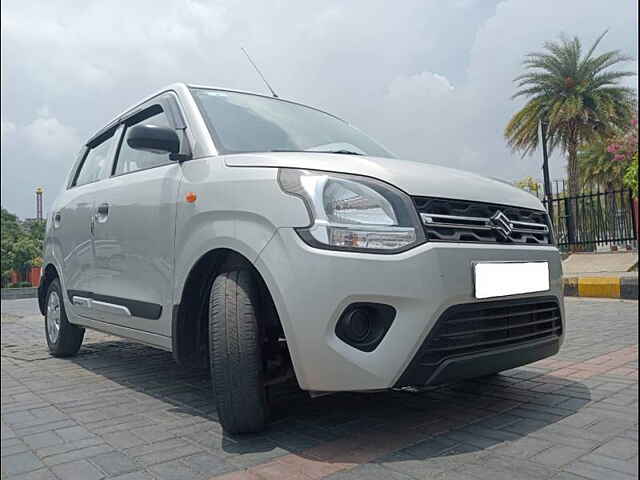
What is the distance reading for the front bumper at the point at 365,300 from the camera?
2000mm

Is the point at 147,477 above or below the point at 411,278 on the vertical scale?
below

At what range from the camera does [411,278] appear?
2.01 meters

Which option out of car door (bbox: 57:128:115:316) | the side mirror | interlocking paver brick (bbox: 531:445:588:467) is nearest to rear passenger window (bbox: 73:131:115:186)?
car door (bbox: 57:128:115:316)

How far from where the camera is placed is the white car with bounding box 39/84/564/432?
6.63ft

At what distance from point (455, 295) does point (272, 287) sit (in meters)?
0.70

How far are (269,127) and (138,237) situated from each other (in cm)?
96

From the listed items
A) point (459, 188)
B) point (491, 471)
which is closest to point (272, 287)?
point (459, 188)

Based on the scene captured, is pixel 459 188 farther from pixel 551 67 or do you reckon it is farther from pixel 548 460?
pixel 548 460

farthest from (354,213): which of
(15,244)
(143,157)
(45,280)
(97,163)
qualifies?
(45,280)

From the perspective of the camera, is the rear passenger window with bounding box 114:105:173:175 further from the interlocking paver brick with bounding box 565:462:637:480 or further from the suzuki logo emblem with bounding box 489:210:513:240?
the interlocking paver brick with bounding box 565:462:637:480

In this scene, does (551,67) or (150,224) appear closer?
(551,67)

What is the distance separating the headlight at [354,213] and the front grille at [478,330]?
0.34m

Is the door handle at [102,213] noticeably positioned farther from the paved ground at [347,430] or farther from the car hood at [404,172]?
the car hood at [404,172]

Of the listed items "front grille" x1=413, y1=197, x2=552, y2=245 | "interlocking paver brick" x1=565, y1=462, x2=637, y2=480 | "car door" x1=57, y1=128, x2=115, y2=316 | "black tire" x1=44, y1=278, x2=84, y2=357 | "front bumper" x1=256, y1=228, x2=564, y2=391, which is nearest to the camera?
"interlocking paver brick" x1=565, y1=462, x2=637, y2=480
